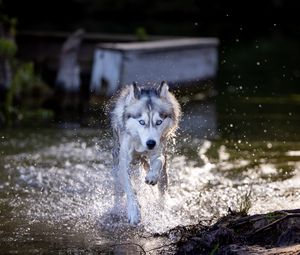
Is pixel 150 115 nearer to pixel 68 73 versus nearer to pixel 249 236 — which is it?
pixel 249 236

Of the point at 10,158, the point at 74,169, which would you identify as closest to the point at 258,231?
the point at 74,169

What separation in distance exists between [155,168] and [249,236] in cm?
154

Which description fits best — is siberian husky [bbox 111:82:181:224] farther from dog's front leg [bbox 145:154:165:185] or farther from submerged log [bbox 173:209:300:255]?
submerged log [bbox 173:209:300:255]

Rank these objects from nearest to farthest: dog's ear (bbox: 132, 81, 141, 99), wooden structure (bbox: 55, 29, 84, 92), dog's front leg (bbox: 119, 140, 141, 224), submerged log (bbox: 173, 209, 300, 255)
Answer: submerged log (bbox: 173, 209, 300, 255) → dog's front leg (bbox: 119, 140, 141, 224) → dog's ear (bbox: 132, 81, 141, 99) → wooden structure (bbox: 55, 29, 84, 92)

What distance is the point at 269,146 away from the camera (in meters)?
12.6

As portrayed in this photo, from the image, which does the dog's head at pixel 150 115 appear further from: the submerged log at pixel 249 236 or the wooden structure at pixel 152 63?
the wooden structure at pixel 152 63

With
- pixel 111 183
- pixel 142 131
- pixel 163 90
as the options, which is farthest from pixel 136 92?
pixel 111 183

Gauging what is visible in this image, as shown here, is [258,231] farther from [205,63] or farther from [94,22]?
[94,22]

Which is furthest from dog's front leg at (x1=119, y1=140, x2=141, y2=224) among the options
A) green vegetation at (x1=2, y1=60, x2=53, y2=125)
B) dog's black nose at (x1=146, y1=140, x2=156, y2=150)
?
green vegetation at (x1=2, y1=60, x2=53, y2=125)

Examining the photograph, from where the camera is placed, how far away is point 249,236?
6.45 m

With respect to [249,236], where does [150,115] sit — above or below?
above

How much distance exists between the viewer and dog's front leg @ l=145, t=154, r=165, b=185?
7574 millimetres

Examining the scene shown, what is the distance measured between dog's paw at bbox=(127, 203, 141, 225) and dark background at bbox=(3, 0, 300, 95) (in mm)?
12918

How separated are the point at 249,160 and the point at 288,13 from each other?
31953mm
